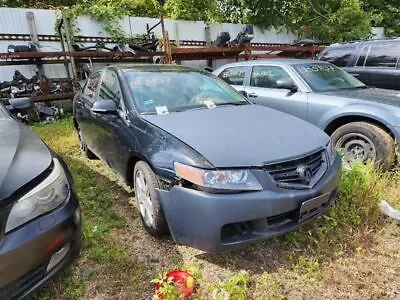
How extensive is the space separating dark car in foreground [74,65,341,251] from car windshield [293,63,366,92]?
1.59 meters

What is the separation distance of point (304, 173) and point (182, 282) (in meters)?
1.10

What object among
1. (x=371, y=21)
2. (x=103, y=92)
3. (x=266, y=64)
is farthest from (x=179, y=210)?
(x=371, y=21)

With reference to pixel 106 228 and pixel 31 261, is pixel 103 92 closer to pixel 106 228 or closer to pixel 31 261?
pixel 106 228

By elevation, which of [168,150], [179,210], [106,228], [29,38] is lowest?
[106,228]

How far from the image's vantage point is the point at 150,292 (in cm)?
216

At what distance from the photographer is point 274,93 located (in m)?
4.74

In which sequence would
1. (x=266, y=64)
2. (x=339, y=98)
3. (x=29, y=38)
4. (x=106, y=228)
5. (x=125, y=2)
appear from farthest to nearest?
(x=125, y=2) < (x=29, y=38) < (x=266, y=64) < (x=339, y=98) < (x=106, y=228)

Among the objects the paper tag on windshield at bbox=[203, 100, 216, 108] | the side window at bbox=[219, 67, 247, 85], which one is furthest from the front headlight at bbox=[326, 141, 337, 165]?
the side window at bbox=[219, 67, 247, 85]

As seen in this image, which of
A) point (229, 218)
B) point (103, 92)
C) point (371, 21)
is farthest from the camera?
point (371, 21)

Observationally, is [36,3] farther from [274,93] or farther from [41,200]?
[41,200]

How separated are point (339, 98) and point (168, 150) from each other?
2.61 meters

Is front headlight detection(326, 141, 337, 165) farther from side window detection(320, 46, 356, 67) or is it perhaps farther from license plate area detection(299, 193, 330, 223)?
side window detection(320, 46, 356, 67)

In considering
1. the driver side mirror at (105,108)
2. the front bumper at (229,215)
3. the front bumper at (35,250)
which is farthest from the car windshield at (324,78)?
the front bumper at (35,250)

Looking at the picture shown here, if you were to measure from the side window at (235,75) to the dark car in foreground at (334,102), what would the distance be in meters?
0.02
